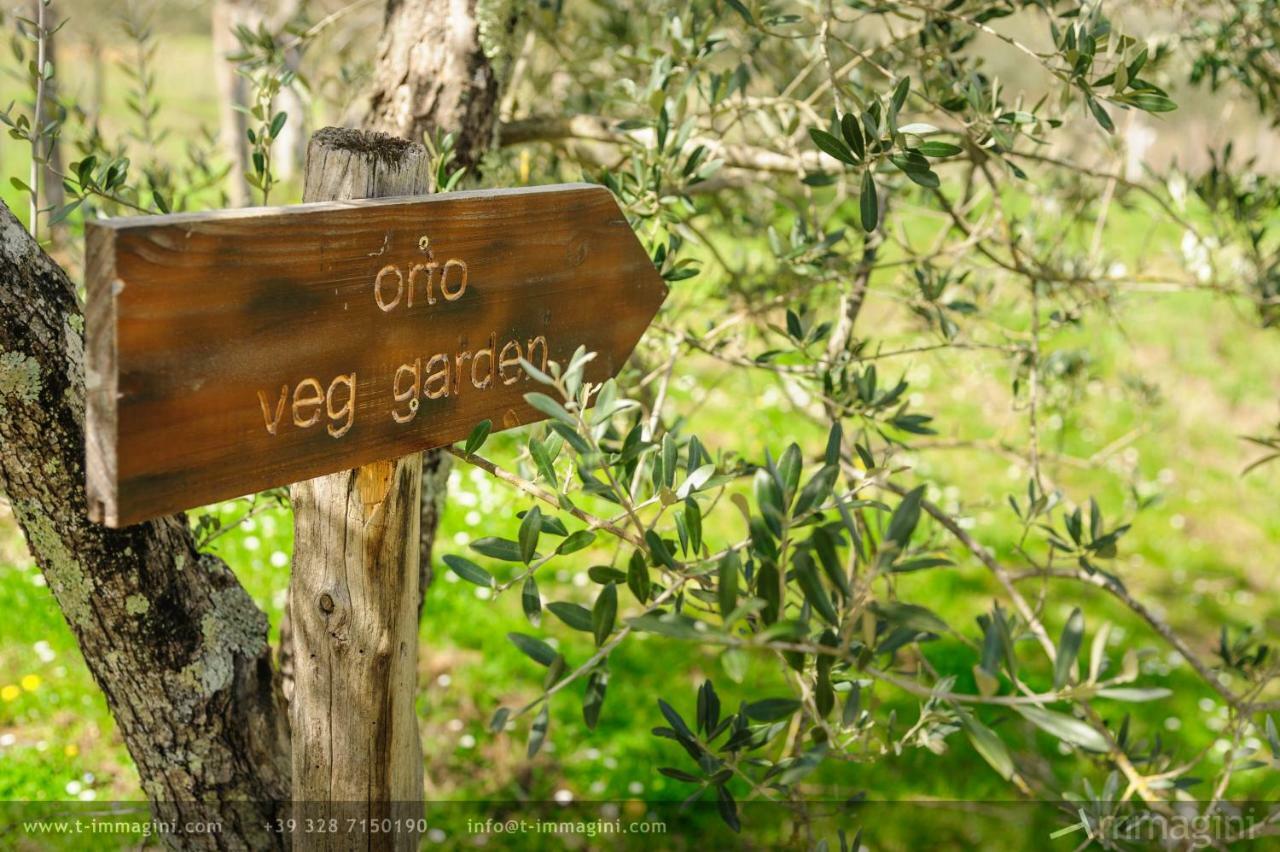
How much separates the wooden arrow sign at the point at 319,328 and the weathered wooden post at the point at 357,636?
0.12 meters

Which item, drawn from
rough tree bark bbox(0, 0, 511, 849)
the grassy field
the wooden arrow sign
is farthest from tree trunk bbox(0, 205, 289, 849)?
the grassy field

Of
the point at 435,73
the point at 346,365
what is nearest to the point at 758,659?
the point at 435,73

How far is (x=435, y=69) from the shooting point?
7.45ft

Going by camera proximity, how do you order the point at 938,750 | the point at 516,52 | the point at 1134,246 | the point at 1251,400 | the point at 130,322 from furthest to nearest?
1. the point at 1134,246
2. the point at 1251,400
3. the point at 516,52
4. the point at 938,750
5. the point at 130,322

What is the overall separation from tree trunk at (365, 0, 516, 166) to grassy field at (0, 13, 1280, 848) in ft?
2.46

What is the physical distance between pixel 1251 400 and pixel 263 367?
24.1 ft

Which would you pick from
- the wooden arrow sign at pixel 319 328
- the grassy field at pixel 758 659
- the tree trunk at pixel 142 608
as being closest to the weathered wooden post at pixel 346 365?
the wooden arrow sign at pixel 319 328

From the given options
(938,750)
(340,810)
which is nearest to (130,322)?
(340,810)

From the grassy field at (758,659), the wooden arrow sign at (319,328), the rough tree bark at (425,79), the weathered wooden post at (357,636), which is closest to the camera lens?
the wooden arrow sign at (319,328)

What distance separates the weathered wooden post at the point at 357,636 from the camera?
1.46m

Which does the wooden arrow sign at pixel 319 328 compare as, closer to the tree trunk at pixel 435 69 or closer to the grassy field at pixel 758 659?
the grassy field at pixel 758 659

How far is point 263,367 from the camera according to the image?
1156 mm

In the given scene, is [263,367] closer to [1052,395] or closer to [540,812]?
[540,812]

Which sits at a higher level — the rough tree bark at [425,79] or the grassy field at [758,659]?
the rough tree bark at [425,79]
